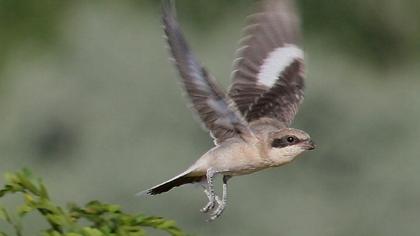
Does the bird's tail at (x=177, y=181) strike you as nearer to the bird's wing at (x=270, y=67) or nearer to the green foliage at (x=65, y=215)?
the bird's wing at (x=270, y=67)

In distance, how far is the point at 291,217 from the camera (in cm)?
611

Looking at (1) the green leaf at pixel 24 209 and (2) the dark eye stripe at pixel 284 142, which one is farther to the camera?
(2) the dark eye stripe at pixel 284 142

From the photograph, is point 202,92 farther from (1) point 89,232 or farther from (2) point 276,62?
(1) point 89,232

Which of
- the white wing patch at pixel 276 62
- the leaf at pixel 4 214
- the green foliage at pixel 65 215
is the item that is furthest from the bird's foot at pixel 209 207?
the leaf at pixel 4 214

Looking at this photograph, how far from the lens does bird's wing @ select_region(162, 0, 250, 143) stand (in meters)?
3.30

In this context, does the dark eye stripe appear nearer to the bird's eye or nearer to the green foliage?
the bird's eye

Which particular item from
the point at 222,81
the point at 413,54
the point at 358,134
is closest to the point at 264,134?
the point at 222,81

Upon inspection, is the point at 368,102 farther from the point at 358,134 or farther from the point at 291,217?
the point at 291,217

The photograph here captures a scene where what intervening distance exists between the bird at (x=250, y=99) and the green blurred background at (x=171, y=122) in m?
1.58

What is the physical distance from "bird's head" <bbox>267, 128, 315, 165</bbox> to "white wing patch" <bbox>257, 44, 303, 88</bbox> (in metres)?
0.42

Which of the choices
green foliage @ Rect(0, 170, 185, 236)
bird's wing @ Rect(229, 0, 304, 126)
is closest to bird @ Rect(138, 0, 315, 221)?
bird's wing @ Rect(229, 0, 304, 126)

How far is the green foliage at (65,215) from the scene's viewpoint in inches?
82.7

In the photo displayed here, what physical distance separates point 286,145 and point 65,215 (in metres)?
1.56

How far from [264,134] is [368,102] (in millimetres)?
2807
